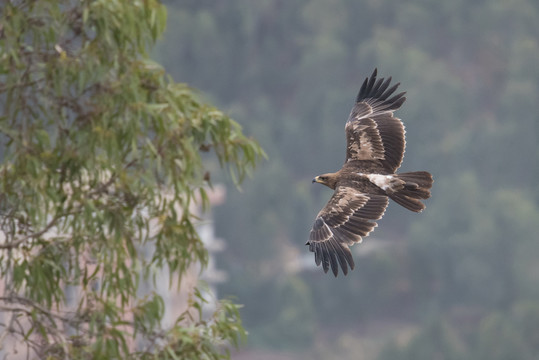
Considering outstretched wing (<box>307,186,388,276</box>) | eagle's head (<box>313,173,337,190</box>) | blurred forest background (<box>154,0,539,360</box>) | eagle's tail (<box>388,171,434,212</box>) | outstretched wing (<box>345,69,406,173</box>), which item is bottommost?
outstretched wing (<box>307,186,388,276</box>)

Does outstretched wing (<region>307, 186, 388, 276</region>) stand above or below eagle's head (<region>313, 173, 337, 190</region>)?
below

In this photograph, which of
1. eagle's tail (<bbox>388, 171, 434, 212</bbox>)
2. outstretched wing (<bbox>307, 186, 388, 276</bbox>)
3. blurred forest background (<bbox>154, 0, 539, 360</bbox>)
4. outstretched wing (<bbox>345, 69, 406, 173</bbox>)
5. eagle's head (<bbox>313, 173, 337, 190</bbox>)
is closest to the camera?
outstretched wing (<bbox>307, 186, 388, 276</bbox>)

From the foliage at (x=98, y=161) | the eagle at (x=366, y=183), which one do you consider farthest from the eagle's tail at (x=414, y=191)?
the foliage at (x=98, y=161)

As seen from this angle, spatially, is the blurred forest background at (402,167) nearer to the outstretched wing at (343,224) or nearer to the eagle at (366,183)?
the eagle at (366,183)

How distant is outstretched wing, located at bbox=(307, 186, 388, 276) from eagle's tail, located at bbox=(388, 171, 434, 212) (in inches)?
4.5

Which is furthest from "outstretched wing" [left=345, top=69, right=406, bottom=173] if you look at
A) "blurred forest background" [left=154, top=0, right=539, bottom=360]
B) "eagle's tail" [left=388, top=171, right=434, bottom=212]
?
"blurred forest background" [left=154, top=0, right=539, bottom=360]

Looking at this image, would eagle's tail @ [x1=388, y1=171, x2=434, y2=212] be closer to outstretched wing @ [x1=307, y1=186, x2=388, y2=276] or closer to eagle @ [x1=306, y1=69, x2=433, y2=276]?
eagle @ [x1=306, y1=69, x2=433, y2=276]

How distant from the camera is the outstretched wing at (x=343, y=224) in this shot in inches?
343

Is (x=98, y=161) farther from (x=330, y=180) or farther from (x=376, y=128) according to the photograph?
(x=376, y=128)

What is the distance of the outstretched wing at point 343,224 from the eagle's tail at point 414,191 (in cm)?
11

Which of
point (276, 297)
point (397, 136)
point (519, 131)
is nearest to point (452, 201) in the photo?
point (519, 131)

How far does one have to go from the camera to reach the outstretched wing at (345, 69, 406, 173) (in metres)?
9.73

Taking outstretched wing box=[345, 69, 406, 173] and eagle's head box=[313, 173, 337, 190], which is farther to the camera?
outstretched wing box=[345, 69, 406, 173]

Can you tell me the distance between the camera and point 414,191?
9.08 m
